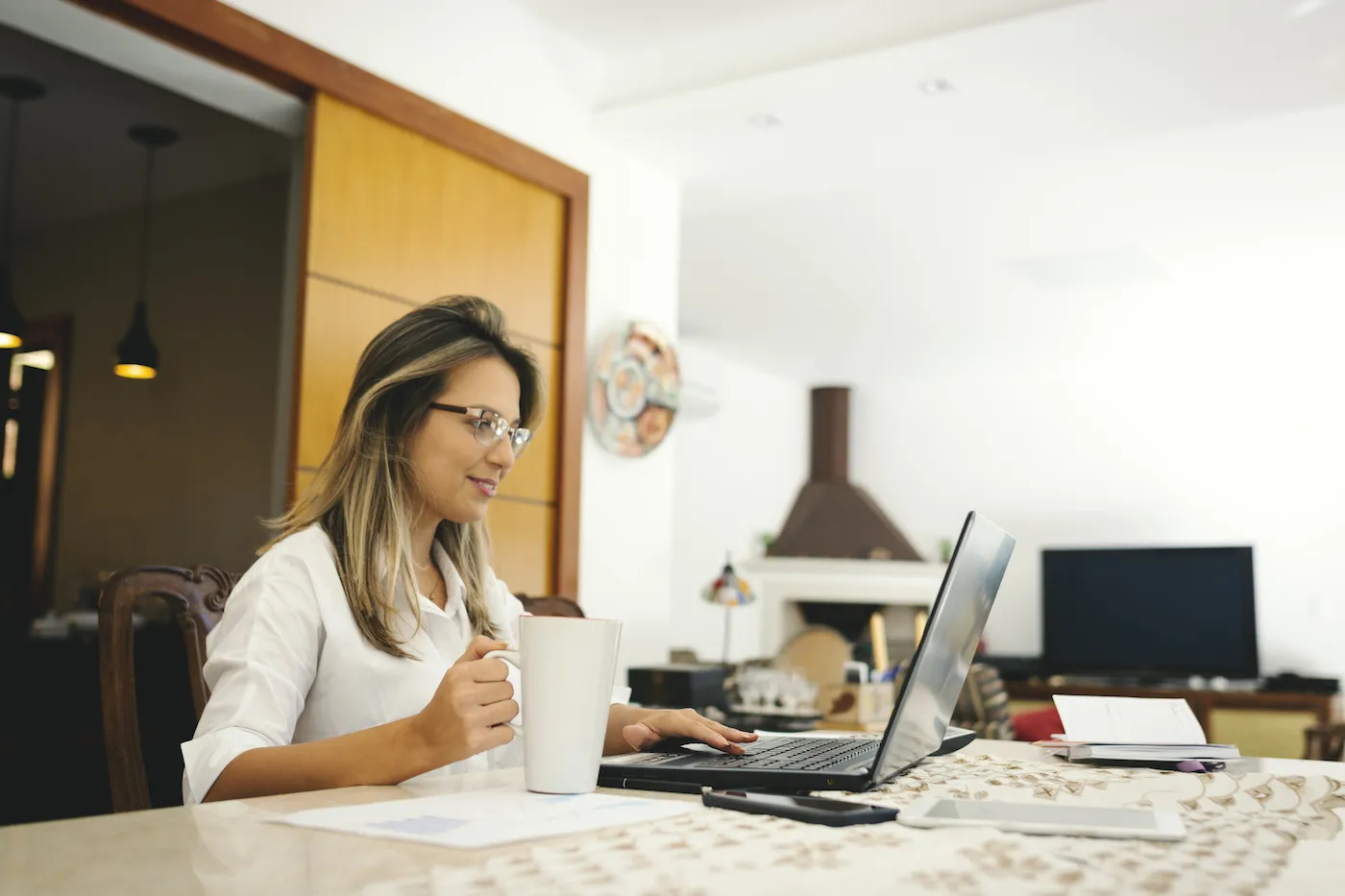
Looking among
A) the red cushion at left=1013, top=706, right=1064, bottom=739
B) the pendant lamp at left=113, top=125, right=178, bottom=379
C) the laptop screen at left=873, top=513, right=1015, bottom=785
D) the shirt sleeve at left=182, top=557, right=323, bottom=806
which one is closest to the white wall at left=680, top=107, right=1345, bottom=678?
the red cushion at left=1013, top=706, right=1064, bottom=739

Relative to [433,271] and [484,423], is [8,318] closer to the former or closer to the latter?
[433,271]

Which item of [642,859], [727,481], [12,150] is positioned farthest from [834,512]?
[642,859]

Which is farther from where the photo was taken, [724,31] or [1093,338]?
[1093,338]

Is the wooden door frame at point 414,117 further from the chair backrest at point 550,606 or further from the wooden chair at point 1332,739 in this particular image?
the wooden chair at point 1332,739

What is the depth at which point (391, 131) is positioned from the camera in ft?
9.38

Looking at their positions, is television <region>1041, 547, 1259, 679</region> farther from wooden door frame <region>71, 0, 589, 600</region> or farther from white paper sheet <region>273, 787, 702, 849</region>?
white paper sheet <region>273, 787, 702, 849</region>

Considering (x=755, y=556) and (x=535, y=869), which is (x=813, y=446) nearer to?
(x=755, y=556)

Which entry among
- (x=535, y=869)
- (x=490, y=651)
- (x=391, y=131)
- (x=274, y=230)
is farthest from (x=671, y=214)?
(x=535, y=869)

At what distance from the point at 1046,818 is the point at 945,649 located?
0.24 meters

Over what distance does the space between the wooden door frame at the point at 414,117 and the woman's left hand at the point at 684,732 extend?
164 centimetres

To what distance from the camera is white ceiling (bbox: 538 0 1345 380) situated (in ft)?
9.73

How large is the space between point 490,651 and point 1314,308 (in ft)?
21.1

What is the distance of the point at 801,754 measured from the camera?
3.58 feet

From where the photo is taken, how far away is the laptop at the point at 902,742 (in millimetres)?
893
